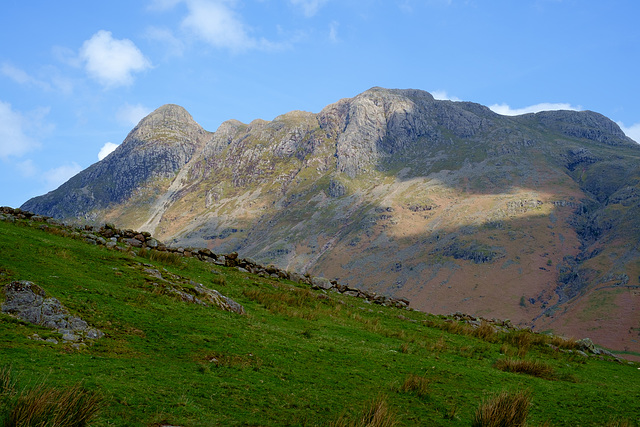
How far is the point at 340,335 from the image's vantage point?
60.0 feet

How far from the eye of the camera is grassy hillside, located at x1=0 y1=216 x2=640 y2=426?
881cm

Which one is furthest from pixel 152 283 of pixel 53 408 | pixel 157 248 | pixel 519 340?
pixel 519 340

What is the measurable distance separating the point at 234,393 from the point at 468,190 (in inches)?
7282

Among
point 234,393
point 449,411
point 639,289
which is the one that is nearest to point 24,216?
point 234,393

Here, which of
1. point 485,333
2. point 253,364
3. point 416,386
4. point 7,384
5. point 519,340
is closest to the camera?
point 7,384

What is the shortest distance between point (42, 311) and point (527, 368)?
16367 millimetres

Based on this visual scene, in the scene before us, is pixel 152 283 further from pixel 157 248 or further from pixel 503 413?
pixel 503 413

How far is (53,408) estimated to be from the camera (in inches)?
266

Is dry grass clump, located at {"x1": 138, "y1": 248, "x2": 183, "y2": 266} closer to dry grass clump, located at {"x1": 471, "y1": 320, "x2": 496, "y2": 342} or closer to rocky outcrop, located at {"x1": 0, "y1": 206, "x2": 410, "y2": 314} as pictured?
rocky outcrop, located at {"x1": 0, "y1": 206, "x2": 410, "y2": 314}

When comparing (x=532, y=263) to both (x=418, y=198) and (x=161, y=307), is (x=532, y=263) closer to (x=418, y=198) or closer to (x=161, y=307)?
(x=418, y=198)

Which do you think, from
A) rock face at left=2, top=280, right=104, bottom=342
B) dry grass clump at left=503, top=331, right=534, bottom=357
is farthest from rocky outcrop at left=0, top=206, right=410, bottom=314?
rock face at left=2, top=280, right=104, bottom=342

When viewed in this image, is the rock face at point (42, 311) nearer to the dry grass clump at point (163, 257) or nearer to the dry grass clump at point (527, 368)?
the dry grass clump at point (163, 257)

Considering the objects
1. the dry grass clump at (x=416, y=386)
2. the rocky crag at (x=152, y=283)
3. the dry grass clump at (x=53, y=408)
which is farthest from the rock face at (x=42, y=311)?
the dry grass clump at (x=416, y=386)

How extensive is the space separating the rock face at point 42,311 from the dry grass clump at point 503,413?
10.0 meters
